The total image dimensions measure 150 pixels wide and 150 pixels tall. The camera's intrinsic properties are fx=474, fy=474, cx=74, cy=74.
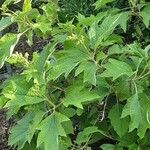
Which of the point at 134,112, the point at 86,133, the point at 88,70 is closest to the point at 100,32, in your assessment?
the point at 88,70

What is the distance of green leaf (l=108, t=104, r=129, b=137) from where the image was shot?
8.39 feet

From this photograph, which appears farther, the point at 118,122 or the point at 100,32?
the point at 118,122

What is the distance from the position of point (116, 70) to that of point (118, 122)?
346 mm

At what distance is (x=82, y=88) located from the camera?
2.49m

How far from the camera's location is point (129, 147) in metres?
2.54

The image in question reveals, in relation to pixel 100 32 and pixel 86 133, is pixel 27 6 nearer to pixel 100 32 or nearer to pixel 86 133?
pixel 100 32

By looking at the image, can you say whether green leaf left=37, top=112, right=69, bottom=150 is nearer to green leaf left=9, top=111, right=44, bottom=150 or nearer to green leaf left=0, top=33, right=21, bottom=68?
green leaf left=9, top=111, right=44, bottom=150

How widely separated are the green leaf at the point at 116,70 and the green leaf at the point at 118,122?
0.31 meters

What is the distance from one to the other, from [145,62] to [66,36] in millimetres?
445

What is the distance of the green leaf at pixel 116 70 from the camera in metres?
2.35

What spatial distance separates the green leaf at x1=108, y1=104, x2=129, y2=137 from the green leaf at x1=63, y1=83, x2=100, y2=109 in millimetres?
187

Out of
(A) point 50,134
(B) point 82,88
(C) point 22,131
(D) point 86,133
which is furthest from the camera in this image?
(C) point 22,131

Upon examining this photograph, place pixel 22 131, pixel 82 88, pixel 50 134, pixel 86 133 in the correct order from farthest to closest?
pixel 22 131 → pixel 86 133 → pixel 82 88 → pixel 50 134

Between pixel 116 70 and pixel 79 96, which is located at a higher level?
pixel 116 70
